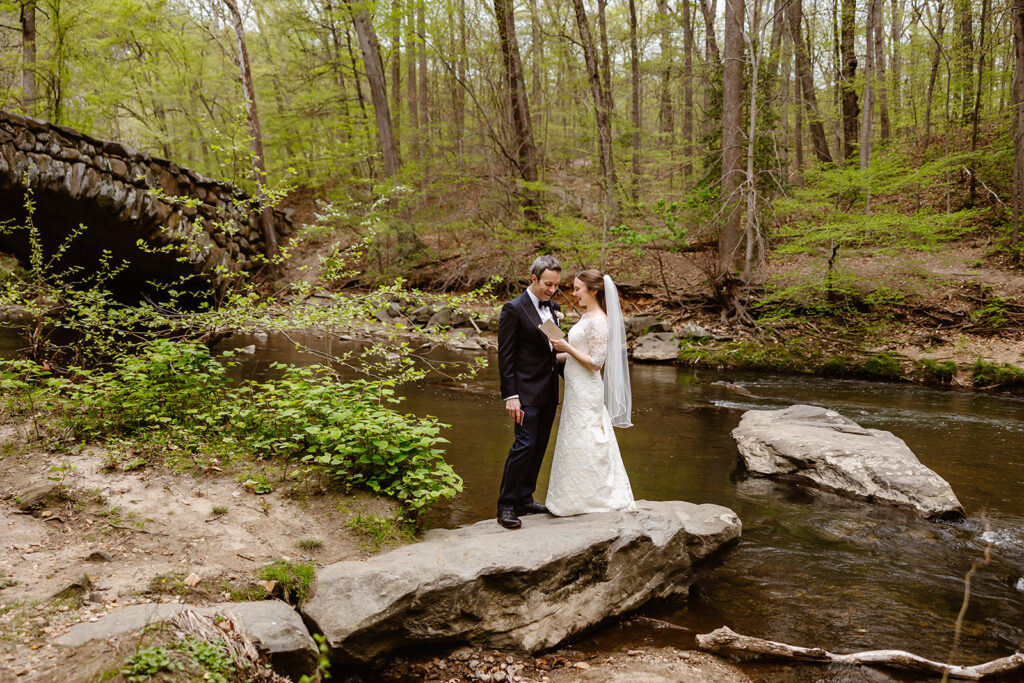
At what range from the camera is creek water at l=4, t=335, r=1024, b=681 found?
11.9 ft

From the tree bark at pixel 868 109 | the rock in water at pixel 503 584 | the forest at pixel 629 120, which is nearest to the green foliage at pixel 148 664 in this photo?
the rock in water at pixel 503 584

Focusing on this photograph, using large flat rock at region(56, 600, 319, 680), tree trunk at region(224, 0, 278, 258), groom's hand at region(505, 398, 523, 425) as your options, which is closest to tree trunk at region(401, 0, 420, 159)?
tree trunk at region(224, 0, 278, 258)

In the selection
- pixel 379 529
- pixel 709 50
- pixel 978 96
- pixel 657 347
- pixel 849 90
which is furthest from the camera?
pixel 709 50

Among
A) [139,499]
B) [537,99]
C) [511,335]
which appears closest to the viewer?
[139,499]

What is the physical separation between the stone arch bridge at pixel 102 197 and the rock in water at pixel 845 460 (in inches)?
255

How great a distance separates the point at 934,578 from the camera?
4.32 metres

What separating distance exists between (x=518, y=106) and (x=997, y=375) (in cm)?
1285

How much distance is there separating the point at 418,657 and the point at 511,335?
2158mm

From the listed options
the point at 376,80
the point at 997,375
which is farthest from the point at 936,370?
the point at 376,80

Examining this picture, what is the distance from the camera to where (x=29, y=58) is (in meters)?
12.4

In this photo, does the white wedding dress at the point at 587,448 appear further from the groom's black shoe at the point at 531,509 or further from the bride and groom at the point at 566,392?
the groom's black shoe at the point at 531,509

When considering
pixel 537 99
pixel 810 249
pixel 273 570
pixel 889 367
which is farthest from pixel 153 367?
pixel 537 99

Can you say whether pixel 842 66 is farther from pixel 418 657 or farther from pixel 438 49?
pixel 418 657

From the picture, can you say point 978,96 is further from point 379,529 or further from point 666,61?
point 379,529
